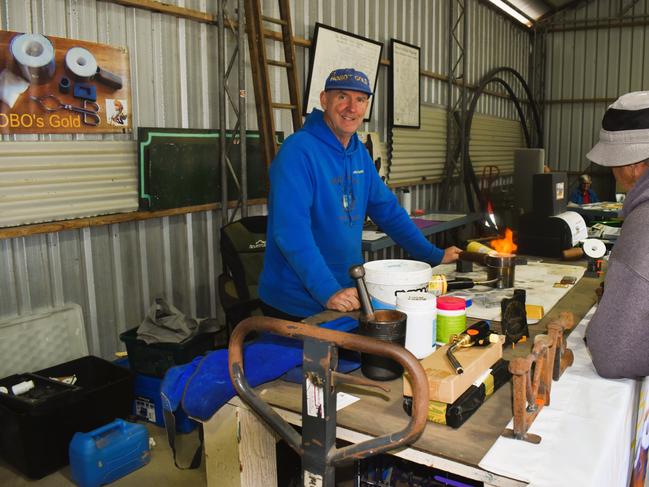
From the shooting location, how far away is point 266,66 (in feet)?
13.8

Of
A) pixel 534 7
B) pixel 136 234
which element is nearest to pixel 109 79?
pixel 136 234

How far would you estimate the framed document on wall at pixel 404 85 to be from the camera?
6.30 metres

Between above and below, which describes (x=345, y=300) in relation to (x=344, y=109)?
below

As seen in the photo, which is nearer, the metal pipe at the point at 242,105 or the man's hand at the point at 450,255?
the man's hand at the point at 450,255

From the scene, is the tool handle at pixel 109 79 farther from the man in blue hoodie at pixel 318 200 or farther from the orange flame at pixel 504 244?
the orange flame at pixel 504 244

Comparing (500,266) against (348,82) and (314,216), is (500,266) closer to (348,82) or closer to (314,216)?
(314,216)

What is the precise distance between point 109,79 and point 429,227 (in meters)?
2.99

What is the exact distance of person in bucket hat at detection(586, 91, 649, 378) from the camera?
4.87ft

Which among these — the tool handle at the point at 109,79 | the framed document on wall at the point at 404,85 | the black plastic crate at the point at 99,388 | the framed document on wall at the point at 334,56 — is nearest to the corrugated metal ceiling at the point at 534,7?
the framed document on wall at the point at 404,85

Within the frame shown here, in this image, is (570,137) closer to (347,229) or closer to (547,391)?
(347,229)

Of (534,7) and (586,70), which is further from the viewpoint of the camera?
(586,70)

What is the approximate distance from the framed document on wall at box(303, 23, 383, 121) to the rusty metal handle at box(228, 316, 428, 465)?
3.60 meters

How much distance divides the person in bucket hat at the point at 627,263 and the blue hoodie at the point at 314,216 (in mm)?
808

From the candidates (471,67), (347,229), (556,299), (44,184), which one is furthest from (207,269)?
(471,67)
